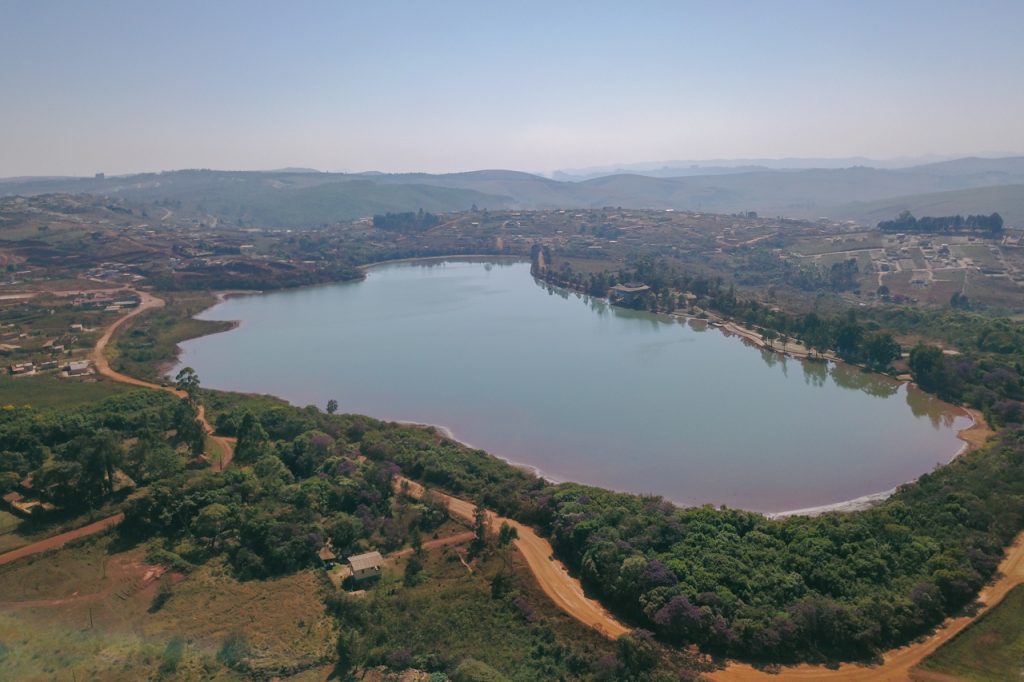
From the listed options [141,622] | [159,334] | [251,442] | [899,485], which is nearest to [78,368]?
[159,334]

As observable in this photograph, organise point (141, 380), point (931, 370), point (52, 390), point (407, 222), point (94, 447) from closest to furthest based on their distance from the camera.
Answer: point (94, 447), point (52, 390), point (931, 370), point (141, 380), point (407, 222)

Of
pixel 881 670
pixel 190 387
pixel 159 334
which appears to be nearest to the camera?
pixel 881 670

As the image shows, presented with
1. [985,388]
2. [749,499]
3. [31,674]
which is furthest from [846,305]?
[31,674]

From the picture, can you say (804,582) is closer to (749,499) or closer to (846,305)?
(749,499)

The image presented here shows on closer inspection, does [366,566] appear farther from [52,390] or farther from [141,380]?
[141,380]

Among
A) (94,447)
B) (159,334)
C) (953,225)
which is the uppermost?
(953,225)

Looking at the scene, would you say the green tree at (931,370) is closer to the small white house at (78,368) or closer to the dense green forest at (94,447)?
the dense green forest at (94,447)

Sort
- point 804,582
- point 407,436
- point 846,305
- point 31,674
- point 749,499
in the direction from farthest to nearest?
1. point 846,305
2. point 407,436
3. point 749,499
4. point 804,582
5. point 31,674

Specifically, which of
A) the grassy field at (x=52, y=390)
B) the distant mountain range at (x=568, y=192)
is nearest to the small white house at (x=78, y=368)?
the grassy field at (x=52, y=390)
